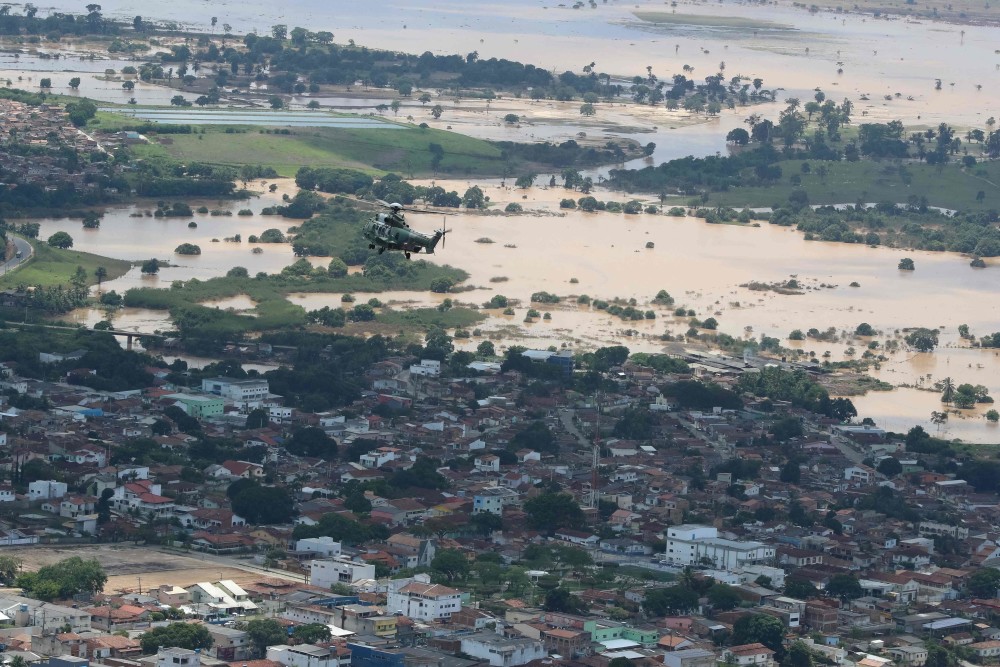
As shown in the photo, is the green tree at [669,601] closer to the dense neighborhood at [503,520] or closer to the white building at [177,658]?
the dense neighborhood at [503,520]

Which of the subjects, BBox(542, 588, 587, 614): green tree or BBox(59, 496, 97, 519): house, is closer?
BBox(542, 588, 587, 614): green tree

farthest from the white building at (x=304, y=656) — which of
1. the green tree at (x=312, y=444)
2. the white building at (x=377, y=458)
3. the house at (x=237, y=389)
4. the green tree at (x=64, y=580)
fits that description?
the house at (x=237, y=389)

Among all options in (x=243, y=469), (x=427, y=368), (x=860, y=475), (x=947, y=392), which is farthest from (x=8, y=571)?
(x=947, y=392)

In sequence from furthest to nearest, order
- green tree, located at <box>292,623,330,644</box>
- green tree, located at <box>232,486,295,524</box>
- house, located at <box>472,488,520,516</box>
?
house, located at <box>472,488,520,516</box> → green tree, located at <box>232,486,295,524</box> → green tree, located at <box>292,623,330,644</box>

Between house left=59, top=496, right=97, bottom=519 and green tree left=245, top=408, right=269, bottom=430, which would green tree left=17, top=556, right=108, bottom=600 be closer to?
house left=59, top=496, right=97, bottom=519

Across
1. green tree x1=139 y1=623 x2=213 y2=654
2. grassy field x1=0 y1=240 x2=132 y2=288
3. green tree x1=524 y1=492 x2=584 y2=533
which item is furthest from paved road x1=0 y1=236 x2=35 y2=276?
green tree x1=139 y1=623 x2=213 y2=654

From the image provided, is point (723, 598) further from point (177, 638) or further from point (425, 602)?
point (177, 638)
